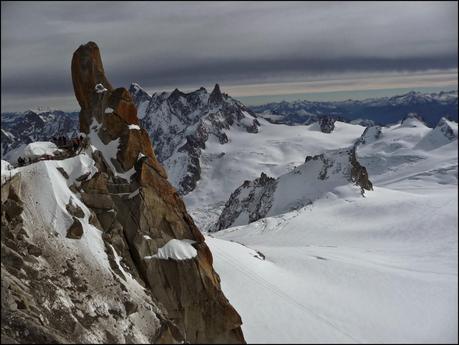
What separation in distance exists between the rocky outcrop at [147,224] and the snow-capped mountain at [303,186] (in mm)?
83992

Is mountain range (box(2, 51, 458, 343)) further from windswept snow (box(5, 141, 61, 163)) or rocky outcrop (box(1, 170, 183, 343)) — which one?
windswept snow (box(5, 141, 61, 163))

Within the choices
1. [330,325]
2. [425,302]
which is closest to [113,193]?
[330,325]

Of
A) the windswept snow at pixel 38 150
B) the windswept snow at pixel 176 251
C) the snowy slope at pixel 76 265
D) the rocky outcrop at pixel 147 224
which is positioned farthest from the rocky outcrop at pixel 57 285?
the windswept snow at pixel 176 251

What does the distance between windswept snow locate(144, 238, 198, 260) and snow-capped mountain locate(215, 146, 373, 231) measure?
278ft

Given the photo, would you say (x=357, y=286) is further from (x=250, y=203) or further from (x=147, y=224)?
(x=250, y=203)

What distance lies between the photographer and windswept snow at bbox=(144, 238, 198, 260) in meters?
33.6

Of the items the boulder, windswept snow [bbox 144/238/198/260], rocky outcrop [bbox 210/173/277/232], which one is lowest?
rocky outcrop [bbox 210/173/277/232]

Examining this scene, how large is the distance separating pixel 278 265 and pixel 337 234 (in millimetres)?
35944

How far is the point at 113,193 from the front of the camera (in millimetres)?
35125

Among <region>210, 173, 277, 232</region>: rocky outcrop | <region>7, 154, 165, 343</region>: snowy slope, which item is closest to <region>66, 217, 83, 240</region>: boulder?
<region>7, 154, 165, 343</region>: snowy slope

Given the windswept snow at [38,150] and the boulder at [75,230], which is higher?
the windswept snow at [38,150]

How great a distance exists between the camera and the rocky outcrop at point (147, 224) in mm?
32531

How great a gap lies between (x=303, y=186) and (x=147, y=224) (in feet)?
330

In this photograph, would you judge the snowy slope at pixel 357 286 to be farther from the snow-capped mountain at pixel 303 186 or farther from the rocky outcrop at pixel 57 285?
the snow-capped mountain at pixel 303 186
